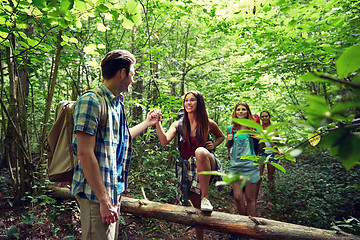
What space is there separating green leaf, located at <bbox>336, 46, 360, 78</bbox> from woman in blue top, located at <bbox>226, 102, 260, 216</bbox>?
341 cm

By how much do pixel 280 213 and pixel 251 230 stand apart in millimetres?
2251

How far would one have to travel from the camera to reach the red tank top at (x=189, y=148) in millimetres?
3348

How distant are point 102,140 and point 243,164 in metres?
2.97

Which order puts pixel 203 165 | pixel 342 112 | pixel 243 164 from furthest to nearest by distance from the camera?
pixel 243 164
pixel 203 165
pixel 342 112

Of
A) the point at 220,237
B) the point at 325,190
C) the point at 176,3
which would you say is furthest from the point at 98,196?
the point at 325,190

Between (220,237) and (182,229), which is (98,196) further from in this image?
(220,237)

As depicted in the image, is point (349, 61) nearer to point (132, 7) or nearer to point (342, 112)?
point (342, 112)

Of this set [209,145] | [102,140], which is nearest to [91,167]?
[102,140]

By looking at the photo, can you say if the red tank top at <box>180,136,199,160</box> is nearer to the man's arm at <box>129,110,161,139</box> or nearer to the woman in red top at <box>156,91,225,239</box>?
the woman in red top at <box>156,91,225,239</box>

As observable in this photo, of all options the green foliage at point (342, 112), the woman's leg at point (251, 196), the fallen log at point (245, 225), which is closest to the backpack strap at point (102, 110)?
the green foliage at point (342, 112)

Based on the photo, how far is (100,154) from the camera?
6.03 ft

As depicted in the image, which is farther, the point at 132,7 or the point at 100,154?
the point at 132,7

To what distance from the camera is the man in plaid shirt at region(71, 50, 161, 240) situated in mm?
1726

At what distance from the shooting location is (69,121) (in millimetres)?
1979
